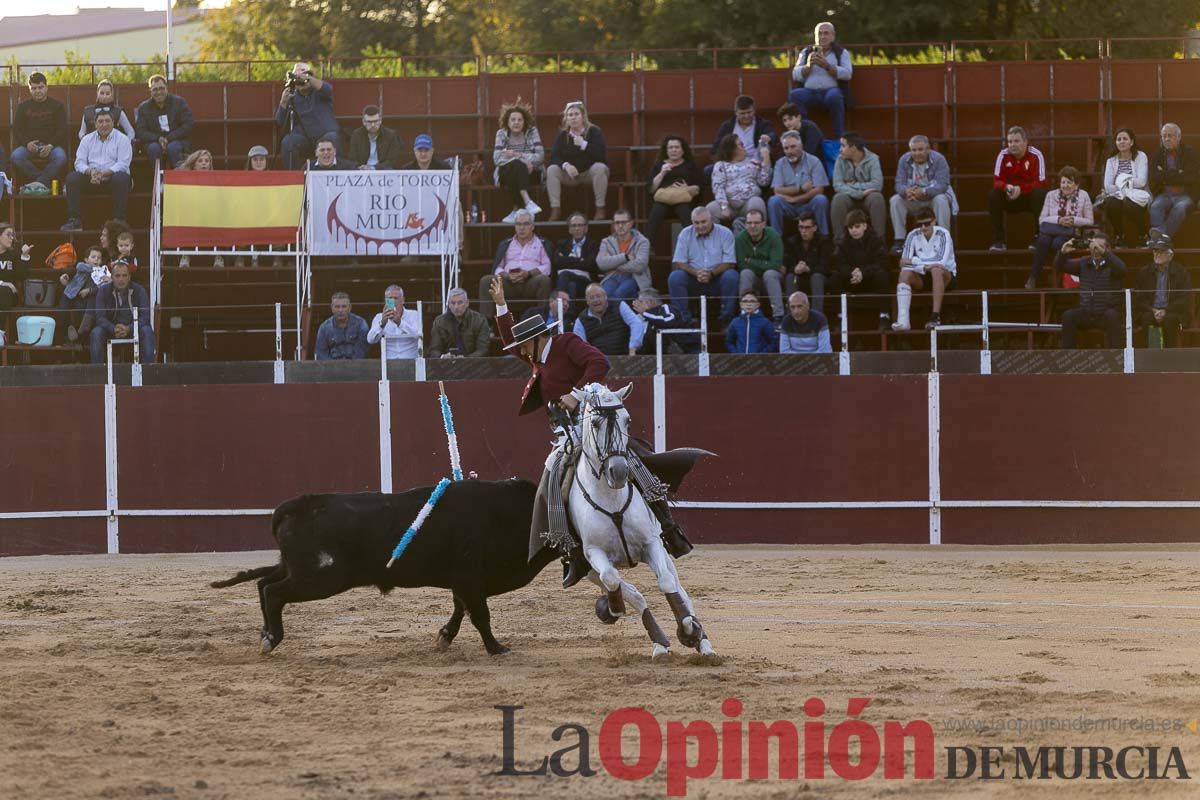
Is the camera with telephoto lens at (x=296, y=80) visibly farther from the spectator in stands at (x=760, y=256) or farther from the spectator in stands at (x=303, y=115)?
the spectator in stands at (x=760, y=256)

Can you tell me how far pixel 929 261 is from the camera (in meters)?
16.0

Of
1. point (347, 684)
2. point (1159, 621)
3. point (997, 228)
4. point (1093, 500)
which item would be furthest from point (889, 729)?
point (997, 228)

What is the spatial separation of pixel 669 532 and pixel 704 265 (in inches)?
279

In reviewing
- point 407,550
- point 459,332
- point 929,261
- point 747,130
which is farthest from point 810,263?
point 407,550

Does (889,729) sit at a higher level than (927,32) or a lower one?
lower

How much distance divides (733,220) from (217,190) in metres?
5.17

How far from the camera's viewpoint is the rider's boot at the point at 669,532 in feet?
29.9

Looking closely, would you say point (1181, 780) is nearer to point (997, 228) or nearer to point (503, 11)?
point (997, 228)

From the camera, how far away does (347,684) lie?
8336 millimetres

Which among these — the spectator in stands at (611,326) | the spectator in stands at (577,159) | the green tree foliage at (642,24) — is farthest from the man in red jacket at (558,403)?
the green tree foliage at (642,24)

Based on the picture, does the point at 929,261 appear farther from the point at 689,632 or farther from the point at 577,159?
the point at 689,632

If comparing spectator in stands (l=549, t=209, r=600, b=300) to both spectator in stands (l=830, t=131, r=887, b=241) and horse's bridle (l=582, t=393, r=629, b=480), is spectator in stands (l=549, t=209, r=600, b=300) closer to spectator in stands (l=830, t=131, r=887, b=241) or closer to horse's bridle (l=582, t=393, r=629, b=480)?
spectator in stands (l=830, t=131, r=887, b=241)

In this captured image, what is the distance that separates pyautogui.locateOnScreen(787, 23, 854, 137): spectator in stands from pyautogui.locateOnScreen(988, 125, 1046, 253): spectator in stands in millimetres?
1854

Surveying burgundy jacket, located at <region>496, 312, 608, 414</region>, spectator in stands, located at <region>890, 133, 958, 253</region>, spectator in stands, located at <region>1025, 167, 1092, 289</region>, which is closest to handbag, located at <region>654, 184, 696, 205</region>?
spectator in stands, located at <region>890, 133, 958, 253</region>
